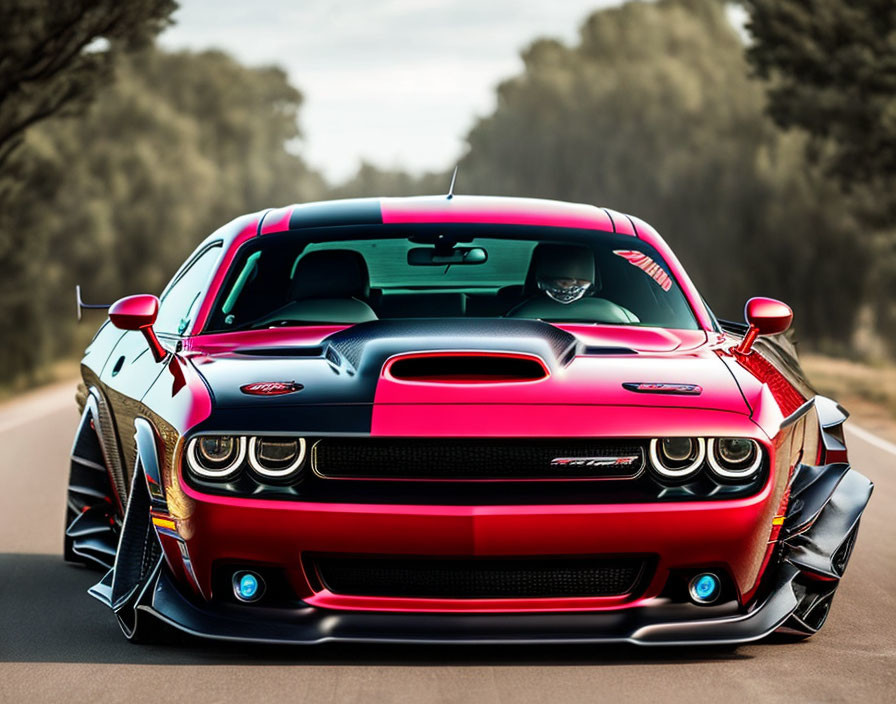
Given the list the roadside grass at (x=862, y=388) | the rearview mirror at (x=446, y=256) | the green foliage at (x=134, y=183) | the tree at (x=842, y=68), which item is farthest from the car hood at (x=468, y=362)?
the tree at (x=842, y=68)

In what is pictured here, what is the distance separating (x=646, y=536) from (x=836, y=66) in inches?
932

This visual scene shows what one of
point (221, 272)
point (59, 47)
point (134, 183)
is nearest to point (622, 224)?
point (221, 272)

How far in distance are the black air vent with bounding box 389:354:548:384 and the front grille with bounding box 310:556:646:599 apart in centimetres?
57

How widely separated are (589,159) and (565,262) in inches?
2238

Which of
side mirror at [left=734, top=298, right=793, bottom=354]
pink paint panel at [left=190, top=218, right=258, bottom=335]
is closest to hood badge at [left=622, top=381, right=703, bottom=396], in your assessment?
side mirror at [left=734, top=298, right=793, bottom=354]

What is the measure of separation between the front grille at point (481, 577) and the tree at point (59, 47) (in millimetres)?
18020

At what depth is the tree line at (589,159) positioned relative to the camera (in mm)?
28297

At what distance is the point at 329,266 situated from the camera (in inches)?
264

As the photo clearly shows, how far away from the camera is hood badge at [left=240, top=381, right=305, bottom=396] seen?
527cm

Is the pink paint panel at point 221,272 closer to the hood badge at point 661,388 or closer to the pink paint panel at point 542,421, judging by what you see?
the pink paint panel at point 542,421

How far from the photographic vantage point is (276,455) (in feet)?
17.0

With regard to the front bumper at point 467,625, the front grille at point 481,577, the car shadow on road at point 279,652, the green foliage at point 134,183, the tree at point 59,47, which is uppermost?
the front grille at point 481,577

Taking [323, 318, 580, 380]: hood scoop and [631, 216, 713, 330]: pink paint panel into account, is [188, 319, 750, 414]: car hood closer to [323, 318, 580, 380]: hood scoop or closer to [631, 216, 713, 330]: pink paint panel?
[323, 318, 580, 380]: hood scoop

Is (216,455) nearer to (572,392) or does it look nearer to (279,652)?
(279,652)
